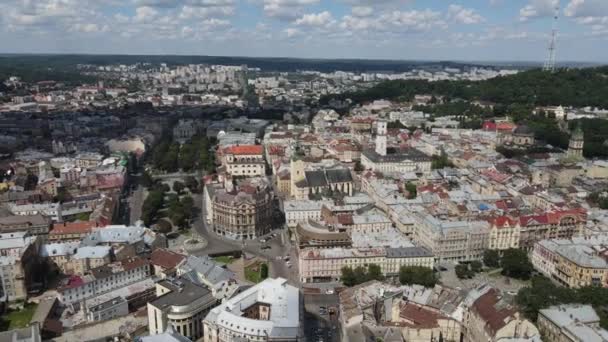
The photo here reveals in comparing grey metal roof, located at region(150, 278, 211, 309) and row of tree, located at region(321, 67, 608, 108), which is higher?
row of tree, located at region(321, 67, 608, 108)

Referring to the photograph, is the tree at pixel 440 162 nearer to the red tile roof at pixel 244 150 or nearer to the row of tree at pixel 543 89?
the red tile roof at pixel 244 150

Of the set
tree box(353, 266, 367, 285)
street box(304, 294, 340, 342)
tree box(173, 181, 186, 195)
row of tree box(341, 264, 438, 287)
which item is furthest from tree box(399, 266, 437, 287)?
tree box(173, 181, 186, 195)

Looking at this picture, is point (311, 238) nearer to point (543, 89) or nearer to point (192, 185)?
point (192, 185)

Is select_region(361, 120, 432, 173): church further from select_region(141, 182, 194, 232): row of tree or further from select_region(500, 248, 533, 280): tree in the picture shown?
select_region(500, 248, 533, 280): tree

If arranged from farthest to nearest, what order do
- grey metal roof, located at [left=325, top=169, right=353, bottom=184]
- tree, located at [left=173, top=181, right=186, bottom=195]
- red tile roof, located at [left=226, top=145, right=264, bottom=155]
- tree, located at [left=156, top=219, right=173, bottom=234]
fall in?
red tile roof, located at [left=226, top=145, right=264, bottom=155]
tree, located at [left=173, top=181, right=186, bottom=195]
grey metal roof, located at [left=325, top=169, right=353, bottom=184]
tree, located at [left=156, top=219, right=173, bottom=234]

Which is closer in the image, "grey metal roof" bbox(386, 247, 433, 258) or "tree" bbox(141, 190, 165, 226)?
"grey metal roof" bbox(386, 247, 433, 258)

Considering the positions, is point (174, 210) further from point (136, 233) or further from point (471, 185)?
point (471, 185)
